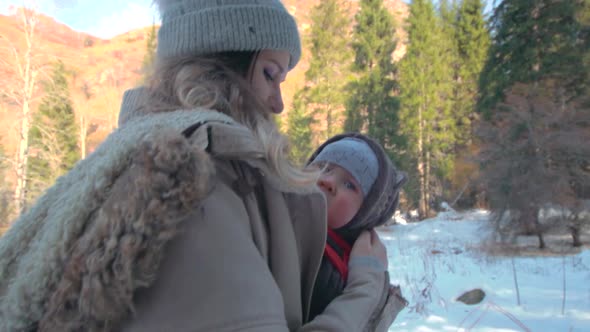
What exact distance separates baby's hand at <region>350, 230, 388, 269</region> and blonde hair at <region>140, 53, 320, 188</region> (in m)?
0.52

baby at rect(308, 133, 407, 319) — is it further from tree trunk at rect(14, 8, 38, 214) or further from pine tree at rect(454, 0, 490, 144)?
pine tree at rect(454, 0, 490, 144)

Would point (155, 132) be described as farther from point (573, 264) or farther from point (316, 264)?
point (573, 264)

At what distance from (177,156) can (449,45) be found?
27515mm

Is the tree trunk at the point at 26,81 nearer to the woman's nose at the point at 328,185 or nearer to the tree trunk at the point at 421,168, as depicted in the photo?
the woman's nose at the point at 328,185

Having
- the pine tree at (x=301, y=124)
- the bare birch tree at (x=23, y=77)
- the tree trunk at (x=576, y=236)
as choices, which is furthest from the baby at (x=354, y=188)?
the pine tree at (x=301, y=124)

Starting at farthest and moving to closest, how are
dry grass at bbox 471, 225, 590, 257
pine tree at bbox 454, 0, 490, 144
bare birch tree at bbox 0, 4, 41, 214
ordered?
1. pine tree at bbox 454, 0, 490, 144
2. bare birch tree at bbox 0, 4, 41, 214
3. dry grass at bbox 471, 225, 590, 257

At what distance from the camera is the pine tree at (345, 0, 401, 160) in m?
19.9

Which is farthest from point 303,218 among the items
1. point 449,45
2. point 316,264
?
point 449,45

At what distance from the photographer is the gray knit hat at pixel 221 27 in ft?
3.20

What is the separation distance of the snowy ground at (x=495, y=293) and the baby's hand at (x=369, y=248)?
9.45 ft

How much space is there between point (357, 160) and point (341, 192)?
5.9 inches

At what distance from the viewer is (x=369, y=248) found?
1320 mm

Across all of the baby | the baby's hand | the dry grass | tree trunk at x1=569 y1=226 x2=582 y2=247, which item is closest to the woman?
the baby's hand

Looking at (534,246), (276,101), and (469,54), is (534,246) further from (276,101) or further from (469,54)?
(469,54)
